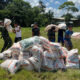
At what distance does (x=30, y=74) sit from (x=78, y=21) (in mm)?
46424

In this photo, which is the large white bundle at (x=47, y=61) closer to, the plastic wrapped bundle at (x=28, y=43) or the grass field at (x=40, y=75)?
the grass field at (x=40, y=75)

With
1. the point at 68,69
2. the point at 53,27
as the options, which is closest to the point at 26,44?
the point at 68,69

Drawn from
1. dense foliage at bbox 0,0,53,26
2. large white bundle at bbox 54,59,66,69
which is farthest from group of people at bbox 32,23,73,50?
dense foliage at bbox 0,0,53,26

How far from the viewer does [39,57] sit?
4.44 meters

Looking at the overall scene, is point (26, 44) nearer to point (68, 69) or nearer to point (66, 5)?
point (68, 69)

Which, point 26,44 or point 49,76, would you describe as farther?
point 26,44

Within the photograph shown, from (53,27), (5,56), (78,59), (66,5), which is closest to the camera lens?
(78,59)

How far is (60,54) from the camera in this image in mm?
4707

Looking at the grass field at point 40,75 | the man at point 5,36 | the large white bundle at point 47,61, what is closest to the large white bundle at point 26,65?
the grass field at point 40,75

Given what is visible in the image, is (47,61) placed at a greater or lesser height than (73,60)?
greater

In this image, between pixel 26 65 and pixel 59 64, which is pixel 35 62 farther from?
pixel 59 64

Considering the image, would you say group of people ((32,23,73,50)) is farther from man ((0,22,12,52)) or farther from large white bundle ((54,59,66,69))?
large white bundle ((54,59,66,69))

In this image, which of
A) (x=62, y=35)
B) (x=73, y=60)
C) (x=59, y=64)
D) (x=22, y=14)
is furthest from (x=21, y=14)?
(x=59, y=64)

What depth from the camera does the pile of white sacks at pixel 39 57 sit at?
14.6 ft
